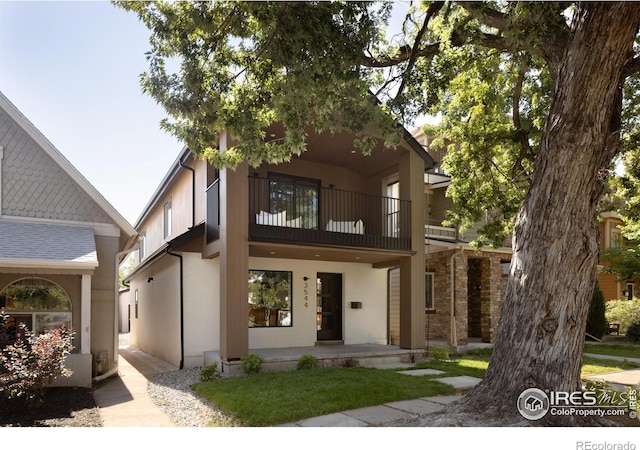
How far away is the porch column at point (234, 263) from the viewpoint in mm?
9883

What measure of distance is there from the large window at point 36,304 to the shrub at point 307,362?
4805 mm

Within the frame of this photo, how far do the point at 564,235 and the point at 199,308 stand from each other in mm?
8469

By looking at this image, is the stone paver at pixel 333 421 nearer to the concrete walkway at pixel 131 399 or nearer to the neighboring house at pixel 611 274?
the concrete walkway at pixel 131 399

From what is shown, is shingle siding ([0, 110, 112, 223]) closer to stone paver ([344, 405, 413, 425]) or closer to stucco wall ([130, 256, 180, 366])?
stucco wall ([130, 256, 180, 366])

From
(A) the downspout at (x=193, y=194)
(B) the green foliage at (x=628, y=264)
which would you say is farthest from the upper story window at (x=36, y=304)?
(B) the green foliage at (x=628, y=264)

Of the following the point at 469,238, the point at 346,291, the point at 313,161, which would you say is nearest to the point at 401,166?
the point at 313,161

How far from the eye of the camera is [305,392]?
7855 mm

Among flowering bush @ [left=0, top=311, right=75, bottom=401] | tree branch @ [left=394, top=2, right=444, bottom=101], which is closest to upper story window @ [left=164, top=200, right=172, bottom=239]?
flowering bush @ [left=0, top=311, right=75, bottom=401]

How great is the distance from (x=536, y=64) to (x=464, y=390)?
21.4 feet

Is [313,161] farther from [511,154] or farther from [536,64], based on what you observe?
[536,64]

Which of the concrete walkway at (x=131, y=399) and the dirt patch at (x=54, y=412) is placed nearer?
the dirt patch at (x=54, y=412)

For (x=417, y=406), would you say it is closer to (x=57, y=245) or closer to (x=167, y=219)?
(x=57, y=245)

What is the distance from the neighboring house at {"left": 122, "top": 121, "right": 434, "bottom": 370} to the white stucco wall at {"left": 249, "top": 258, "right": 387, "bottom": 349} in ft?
0.09

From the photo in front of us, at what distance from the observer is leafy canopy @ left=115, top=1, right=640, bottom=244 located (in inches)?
265
